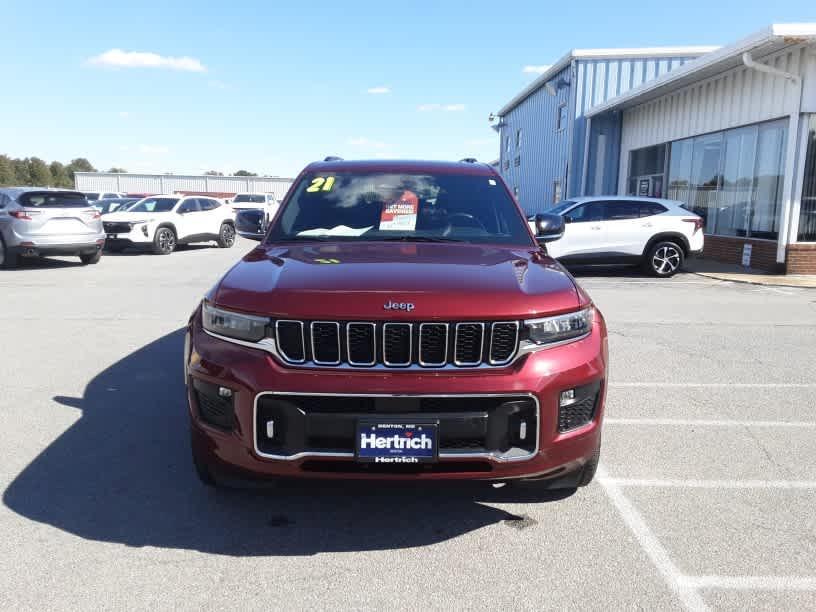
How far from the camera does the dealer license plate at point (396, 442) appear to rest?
2637 millimetres

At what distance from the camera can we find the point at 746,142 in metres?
15.0

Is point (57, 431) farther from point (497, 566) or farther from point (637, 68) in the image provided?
point (637, 68)

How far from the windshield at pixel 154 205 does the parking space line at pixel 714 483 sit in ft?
57.7

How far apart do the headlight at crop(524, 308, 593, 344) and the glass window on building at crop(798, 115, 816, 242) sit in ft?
40.8

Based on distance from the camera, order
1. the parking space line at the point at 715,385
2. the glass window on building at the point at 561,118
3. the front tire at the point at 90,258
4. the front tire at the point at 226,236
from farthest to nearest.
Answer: the glass window on building at the point at 561,118, the front tire at the point at 226,236, the front tire at the point at 90,258, the parking space line at the point at 715,385

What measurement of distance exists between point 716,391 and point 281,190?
47.5 metres

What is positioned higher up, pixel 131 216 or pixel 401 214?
pixel 401 214

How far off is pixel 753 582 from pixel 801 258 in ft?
41.1

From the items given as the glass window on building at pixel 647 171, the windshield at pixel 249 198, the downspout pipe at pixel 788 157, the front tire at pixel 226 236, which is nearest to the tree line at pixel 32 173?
the windshield at pixel 249 198

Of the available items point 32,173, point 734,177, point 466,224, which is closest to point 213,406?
point 466,224

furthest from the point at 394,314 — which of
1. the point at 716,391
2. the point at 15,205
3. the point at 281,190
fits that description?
the point at 281,190

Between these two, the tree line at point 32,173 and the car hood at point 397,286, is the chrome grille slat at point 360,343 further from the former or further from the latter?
the tree line at point 32,173

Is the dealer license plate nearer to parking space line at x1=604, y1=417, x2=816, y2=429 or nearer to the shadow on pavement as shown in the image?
the shadow on pavement

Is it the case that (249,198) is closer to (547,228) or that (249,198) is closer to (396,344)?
(547,228)
